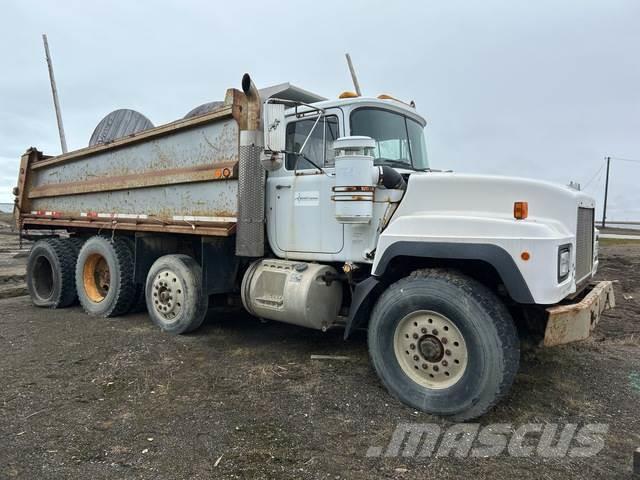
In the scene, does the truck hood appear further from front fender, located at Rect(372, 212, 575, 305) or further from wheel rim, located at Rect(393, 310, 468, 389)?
wheel rim, located at Rect(393, 310, 468, 389)

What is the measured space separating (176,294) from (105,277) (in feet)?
7.59

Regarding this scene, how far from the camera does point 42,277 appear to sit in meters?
8.09

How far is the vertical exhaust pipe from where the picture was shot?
193 inches

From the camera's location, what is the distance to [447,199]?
12.4 ft

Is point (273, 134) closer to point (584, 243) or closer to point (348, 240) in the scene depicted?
point (348, 240)

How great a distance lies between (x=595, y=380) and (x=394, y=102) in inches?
126

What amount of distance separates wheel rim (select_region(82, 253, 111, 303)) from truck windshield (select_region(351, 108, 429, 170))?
4.64 m

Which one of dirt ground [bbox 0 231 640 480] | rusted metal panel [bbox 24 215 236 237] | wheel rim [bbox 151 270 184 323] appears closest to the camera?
dirt ground [bbox 0 231 640 480]

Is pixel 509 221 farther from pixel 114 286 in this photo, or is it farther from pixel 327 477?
pixel 114 286

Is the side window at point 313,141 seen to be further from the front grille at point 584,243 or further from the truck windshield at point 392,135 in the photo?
the front grille at point 584,243

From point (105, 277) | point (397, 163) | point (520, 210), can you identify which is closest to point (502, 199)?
point (520, 210)

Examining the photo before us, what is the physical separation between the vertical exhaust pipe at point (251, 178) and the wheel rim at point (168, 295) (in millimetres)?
1193

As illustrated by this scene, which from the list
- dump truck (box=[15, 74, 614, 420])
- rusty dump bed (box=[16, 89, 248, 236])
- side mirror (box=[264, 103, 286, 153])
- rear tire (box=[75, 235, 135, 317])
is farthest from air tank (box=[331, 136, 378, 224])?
rear tire (box=[75, 235, 135, 317])

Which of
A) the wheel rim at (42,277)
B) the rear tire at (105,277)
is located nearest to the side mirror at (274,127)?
the rear tire at (105,277)
